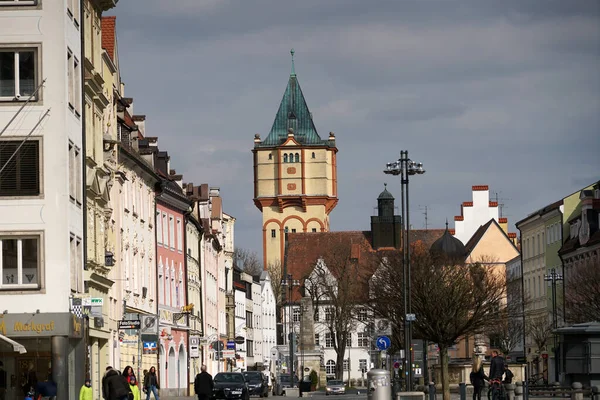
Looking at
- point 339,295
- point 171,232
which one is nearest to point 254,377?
point 171,232

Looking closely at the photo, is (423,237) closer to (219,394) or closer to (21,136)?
Answer: (219,394)

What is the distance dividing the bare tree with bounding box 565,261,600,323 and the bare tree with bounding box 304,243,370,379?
1298 inches

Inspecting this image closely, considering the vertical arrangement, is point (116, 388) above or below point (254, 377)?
above

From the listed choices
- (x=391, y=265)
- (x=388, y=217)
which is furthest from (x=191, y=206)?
(x=388, y=217)

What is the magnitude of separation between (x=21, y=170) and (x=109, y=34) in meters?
17.6

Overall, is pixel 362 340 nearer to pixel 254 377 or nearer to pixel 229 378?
pixel 254 377

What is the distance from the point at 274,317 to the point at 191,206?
3741 inches

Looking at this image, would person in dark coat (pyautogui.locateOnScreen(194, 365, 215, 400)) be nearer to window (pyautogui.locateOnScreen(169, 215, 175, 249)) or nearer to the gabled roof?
window (pyautogui.locateOnScreen(169, 215, 175, 249))

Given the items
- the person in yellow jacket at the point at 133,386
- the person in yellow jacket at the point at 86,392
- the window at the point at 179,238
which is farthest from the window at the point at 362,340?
the person in yellow jacket at the point at 86,392

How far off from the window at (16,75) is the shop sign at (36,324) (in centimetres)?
609

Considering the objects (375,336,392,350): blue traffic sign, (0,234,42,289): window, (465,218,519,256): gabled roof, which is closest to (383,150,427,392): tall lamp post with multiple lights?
(375,336,392,350): blue traffic sign

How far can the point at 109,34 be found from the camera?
189 ft

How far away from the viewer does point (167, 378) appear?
69.7 metres

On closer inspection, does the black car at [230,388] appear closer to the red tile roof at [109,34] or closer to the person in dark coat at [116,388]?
the red tile roof at [109,34]
